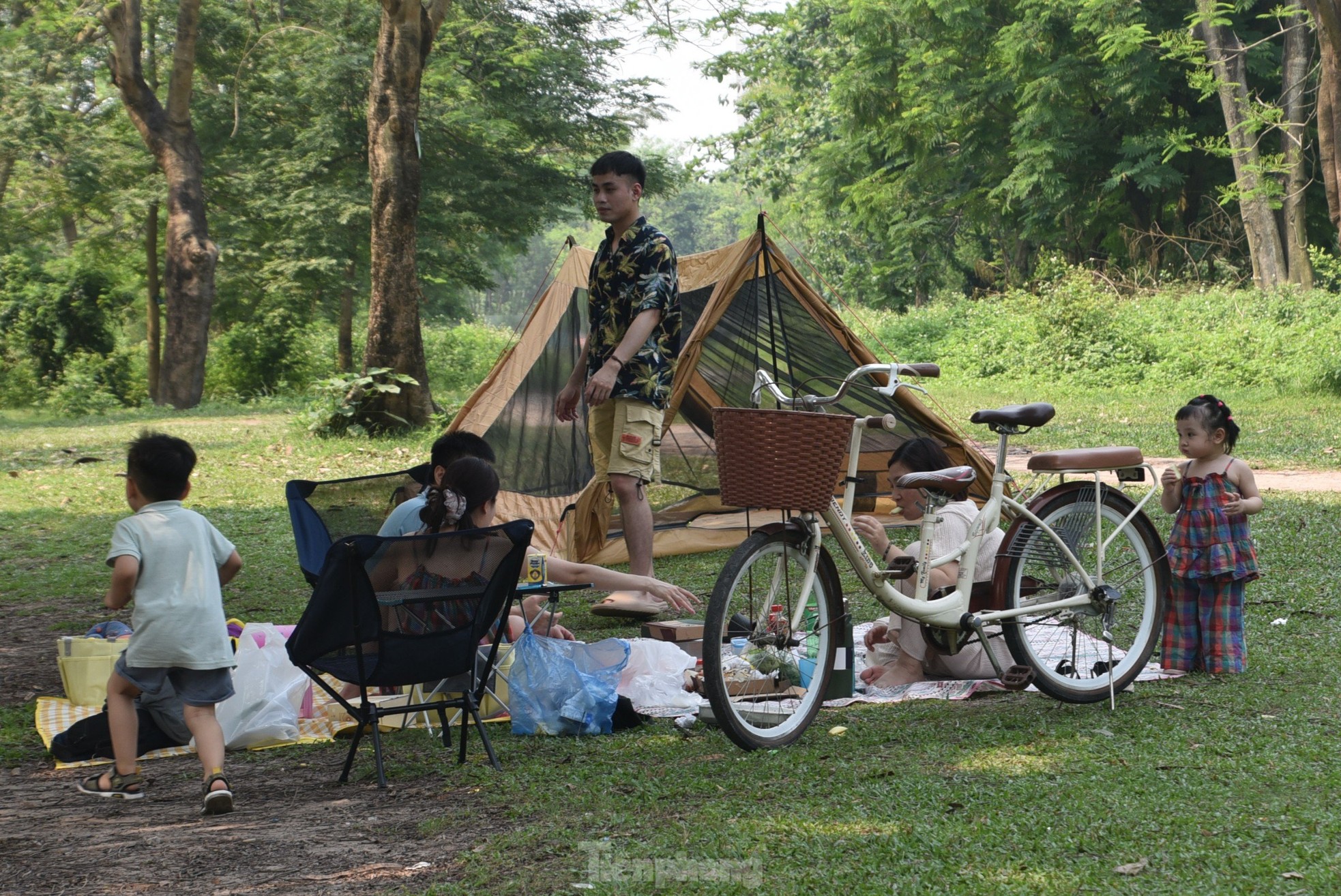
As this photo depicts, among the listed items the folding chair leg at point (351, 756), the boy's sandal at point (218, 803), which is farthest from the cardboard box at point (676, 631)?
the boy's sandal at point (218, 803)

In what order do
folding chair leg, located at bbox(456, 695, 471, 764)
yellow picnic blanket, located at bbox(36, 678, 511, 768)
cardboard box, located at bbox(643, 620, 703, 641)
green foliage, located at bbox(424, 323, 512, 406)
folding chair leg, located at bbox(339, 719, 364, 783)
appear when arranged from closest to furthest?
folding chair leg, located at bbox(339, 719, 364, 783) → folding chair leg, located at bbox(456, 695, 471, 764) → yellow picnic blanket, located at bbox(36, 678, 511, 768) → cardboard box, located at bbox(643, 620, 703, 641) → green foliage, located at bbox(424, 323, 512, 406)

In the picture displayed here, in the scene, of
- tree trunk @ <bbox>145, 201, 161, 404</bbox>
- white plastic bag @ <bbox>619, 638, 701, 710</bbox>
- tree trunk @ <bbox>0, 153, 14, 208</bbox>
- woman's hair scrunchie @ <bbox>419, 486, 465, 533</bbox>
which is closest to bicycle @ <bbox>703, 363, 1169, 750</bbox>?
white plastic bag @ <bbox>619, 638, 701, 710</bbox>

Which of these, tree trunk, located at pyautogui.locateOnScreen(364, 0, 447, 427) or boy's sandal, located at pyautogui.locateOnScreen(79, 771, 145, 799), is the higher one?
tree trunk, located at pyautogui.locateOnScreen(364, 0, 447, 427)

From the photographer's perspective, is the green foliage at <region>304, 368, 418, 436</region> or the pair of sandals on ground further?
the green foliage at <region>304, 368, 418, 436</region>

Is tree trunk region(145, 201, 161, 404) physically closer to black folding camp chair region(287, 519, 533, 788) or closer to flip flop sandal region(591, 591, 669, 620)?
flip flop sandal region(591, 591, 669, 620)

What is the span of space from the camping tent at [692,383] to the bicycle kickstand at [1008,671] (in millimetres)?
3549

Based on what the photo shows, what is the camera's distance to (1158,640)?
15.9 ft

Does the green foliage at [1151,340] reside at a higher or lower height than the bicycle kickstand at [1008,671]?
higher

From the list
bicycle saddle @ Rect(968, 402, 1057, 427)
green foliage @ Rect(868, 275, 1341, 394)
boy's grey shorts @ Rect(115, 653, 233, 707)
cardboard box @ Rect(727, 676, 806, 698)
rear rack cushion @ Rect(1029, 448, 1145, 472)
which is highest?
green foliage @ Rect(868, 275, 1341, 394)

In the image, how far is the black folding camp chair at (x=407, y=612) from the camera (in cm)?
364

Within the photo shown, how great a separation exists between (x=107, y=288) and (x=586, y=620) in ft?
81.8

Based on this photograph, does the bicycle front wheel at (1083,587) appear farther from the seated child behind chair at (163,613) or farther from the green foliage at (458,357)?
the green foliage at (458,357)

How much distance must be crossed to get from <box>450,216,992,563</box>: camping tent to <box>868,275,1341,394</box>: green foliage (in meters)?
10.8

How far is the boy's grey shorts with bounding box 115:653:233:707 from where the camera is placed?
3766mm
